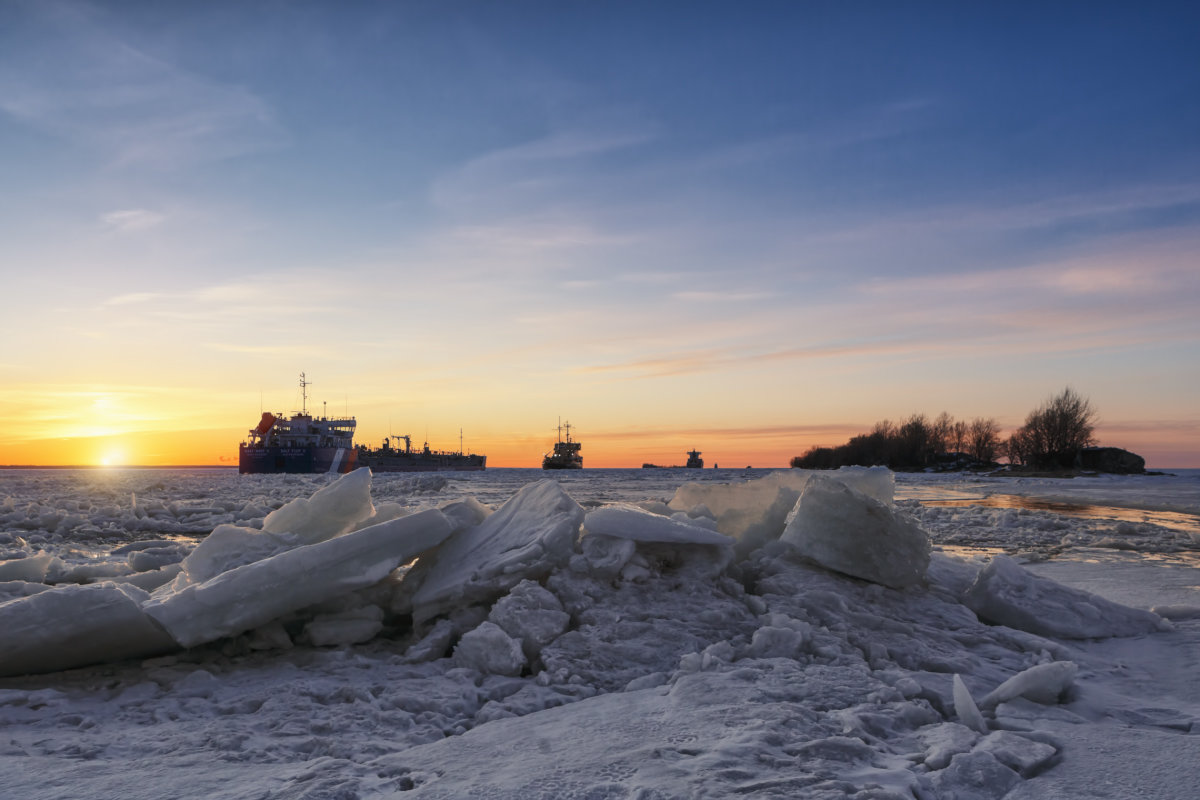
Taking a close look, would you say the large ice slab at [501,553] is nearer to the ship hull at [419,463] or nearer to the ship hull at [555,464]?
the ship hull at [419,463]

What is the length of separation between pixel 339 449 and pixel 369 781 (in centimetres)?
6484

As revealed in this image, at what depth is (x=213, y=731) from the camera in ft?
8.61

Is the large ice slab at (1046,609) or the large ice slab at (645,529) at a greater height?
the large ice slab at (645,529)

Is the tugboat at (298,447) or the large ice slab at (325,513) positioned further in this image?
the tugboat at (298,447)

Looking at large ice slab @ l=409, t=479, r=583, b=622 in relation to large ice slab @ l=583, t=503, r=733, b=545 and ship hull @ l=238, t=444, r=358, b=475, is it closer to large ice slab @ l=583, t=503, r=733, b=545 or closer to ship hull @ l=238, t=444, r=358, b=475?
large ice slab @ l=583, t=503, r=733, b=545

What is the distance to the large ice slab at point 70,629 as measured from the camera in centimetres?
321

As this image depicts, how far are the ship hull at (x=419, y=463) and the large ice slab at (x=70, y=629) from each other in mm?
61177

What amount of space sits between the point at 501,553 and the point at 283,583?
115cm

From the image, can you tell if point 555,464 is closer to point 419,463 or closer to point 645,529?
point 419,463

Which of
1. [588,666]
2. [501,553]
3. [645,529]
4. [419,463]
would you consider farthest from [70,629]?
[419,463]

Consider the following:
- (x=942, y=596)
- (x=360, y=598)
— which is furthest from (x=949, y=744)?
(x=360, y=598)

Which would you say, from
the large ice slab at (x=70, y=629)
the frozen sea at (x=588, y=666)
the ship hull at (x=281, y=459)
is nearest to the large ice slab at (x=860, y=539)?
the frozen sea at (x=588, y=666)

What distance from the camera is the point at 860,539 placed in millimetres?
4195

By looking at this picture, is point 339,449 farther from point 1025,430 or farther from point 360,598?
point 360,598
